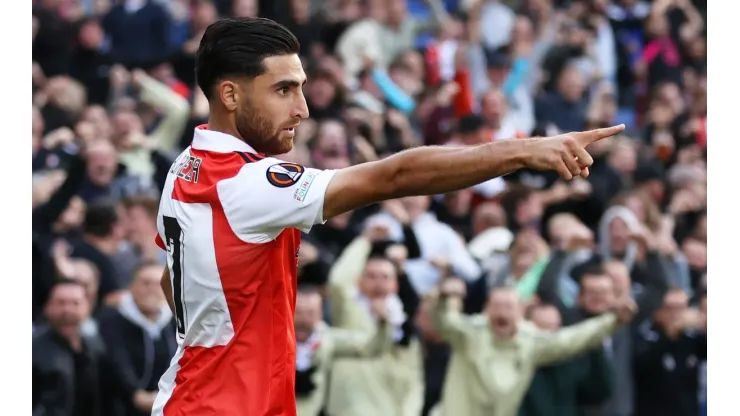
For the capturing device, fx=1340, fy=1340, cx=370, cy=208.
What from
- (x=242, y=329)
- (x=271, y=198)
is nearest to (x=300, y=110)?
(x=271, y=198)

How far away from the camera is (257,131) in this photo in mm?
3998

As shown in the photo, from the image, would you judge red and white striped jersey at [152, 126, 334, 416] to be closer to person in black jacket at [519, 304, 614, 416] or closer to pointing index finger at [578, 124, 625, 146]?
pointing index finger at [578, 124, 625, 146]

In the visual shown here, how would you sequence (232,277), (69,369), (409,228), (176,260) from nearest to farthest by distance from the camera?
1. (232,277)
2. (176,260)
3. (69,369)
4. (409,228)

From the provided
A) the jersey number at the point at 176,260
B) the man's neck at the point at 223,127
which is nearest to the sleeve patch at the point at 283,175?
the man's neck at the point at 223,127

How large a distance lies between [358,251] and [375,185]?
15.6 feet

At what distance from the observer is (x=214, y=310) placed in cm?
402

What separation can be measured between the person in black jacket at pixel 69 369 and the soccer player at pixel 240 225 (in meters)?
3.80

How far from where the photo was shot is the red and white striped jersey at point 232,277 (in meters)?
3.87

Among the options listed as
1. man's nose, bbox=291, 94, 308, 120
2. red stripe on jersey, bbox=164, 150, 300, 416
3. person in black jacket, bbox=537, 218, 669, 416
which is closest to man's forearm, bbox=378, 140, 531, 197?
man's nose, bbox=291, 94, 308, 120

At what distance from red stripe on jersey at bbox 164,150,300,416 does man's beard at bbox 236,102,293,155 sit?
0.11 meters

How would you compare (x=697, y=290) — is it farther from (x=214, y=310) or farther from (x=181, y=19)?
(x=214, y=310)

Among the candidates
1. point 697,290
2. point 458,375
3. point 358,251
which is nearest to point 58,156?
point 358,251

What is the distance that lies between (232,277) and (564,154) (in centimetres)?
110

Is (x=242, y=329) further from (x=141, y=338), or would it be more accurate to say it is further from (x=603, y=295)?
(x=603, y=295)
